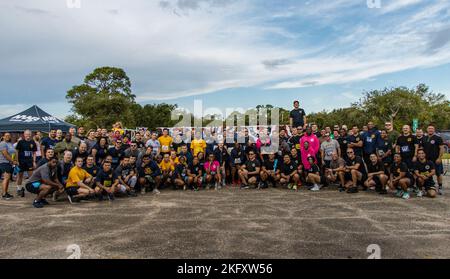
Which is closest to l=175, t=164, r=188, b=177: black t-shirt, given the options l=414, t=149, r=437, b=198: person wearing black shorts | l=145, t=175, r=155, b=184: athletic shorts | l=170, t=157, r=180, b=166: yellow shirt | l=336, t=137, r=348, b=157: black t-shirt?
l=170, t=157, r=180, b=166: yellow shirt

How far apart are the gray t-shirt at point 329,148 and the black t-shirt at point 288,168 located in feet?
3.41

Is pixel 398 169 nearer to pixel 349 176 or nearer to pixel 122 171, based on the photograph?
pixel 349 176

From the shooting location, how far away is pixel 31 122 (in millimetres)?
17812

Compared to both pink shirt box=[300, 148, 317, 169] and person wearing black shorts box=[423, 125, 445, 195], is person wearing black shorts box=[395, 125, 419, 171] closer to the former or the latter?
person wearing black shorts box=[423, 125, 445, 195]

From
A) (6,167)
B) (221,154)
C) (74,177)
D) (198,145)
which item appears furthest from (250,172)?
(6,167)

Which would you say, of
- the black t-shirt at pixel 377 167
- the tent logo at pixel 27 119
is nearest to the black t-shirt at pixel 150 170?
the black t-shirt at pixel 377 167

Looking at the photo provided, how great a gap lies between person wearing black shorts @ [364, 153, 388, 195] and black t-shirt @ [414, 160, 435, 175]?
2.74 ft

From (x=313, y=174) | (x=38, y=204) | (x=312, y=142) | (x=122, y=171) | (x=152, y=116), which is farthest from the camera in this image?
(x=152, y=116)

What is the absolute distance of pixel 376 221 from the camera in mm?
5875

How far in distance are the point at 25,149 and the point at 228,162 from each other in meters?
6.09

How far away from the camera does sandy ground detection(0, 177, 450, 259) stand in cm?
439
